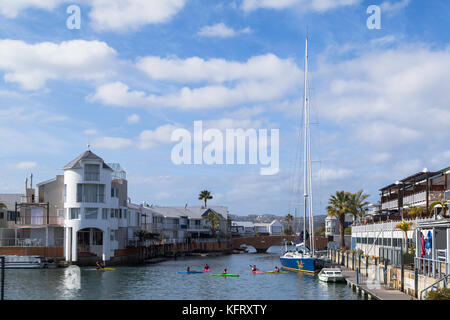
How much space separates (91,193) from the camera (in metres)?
85.3

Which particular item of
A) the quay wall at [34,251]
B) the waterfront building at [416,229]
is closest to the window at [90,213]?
the quay wall at [34,251]

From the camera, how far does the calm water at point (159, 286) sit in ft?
168

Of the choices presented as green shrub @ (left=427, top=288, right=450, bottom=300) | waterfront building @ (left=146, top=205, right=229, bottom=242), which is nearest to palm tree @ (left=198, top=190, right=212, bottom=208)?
waterfront building @ (left=146, top=205, right=229, bottom=242)

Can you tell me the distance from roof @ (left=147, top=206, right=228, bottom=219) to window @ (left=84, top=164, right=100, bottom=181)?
55630 millimetres

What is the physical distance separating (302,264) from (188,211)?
294 feet

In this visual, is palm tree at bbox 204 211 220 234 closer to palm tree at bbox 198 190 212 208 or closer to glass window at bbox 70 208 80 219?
palm tree at bbox 198 190 212 208

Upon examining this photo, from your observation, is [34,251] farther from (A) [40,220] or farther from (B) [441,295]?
(B) [441,295]

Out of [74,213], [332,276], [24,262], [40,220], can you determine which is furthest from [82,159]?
[332,276]

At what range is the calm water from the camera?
2012 inches

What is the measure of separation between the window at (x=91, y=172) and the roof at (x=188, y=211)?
55630 millimetres
